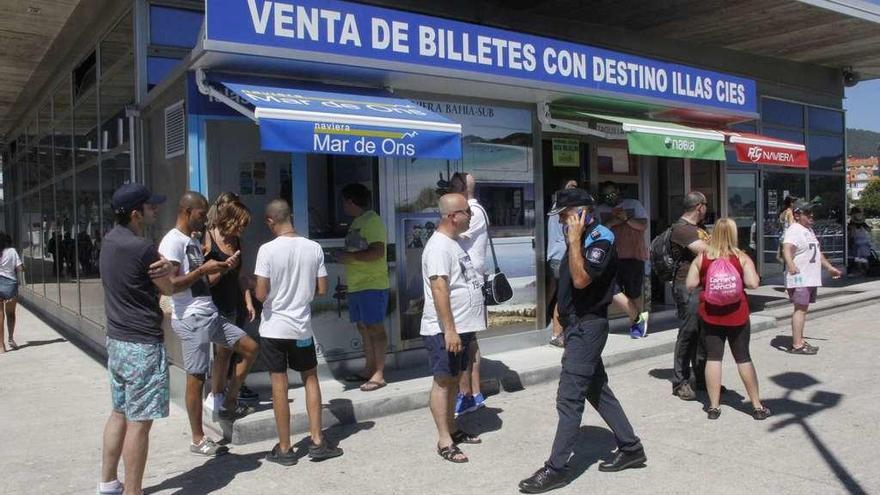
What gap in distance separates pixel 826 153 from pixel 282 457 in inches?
549

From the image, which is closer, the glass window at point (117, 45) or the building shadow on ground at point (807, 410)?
the building shadow on ground at point (807, 410)

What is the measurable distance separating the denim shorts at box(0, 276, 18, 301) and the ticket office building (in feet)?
2.75

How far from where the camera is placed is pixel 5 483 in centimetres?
461

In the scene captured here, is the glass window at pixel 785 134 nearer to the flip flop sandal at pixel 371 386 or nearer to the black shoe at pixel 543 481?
the flip flop sandal at pixel 371 386

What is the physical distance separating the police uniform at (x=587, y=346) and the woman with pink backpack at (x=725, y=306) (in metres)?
1.46

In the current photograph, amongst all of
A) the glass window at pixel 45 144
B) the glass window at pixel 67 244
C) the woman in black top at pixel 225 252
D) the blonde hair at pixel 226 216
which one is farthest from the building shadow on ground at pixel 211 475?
the glass window at pixel 45 144

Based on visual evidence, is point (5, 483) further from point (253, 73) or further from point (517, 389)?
point (517, 389)

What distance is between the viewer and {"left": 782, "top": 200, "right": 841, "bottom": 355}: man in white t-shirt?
7914mm

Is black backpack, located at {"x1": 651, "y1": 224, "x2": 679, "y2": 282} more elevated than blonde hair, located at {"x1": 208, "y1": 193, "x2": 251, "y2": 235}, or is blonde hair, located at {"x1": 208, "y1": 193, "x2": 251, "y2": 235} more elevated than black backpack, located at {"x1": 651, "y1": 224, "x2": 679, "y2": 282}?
blonde hair, located at {"x1": 208, "y1": 193, "x2": 251, "y2": 235}

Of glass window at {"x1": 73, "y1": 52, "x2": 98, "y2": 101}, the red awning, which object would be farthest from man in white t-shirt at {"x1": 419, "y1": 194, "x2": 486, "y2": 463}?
glass window at {"x1": 73, "y1": 52, "x2": 98, "y2": 101}

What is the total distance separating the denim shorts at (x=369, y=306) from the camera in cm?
629

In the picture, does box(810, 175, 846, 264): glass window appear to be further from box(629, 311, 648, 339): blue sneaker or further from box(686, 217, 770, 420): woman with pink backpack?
box(686, 217, 770, 420): woman with pink backpack

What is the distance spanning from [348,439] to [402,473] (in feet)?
2.89

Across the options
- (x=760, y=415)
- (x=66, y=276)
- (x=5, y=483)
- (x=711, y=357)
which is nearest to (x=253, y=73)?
(x=5, y=483)
